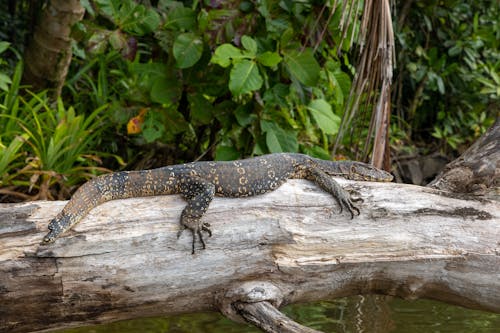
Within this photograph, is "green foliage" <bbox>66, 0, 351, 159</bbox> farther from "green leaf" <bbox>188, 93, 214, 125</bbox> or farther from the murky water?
the murky water

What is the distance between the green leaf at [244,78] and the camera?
543 centimetres

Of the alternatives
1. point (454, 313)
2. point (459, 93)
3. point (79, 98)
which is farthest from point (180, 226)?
point (459, 93)

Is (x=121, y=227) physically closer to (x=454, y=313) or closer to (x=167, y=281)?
(x=167, y=281)

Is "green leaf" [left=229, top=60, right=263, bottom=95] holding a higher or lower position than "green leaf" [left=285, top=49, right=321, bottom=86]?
lower

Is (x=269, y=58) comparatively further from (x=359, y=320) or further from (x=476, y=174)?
(x=359, y=320)

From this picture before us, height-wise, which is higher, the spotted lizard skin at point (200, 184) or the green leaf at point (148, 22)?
the green leaf at point (148, 22)

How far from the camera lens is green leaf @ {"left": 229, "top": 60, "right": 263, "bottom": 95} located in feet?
17.8

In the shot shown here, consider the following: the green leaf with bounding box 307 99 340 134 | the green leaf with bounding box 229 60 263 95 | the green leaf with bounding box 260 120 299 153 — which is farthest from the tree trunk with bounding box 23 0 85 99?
the green leaf with bounding box 307 99 340 134

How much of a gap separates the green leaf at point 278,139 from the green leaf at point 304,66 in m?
0.62

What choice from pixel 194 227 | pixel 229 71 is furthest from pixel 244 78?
pixel 194 227

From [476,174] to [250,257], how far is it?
1.82m

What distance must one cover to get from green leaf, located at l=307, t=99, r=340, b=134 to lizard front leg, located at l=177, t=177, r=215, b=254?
224 centimetres

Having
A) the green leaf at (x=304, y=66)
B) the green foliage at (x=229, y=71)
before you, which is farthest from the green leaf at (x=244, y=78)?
the green leaf at (x=304, y=66)

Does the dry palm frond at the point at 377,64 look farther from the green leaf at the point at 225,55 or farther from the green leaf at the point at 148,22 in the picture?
the green leaf at the point at 148,22
